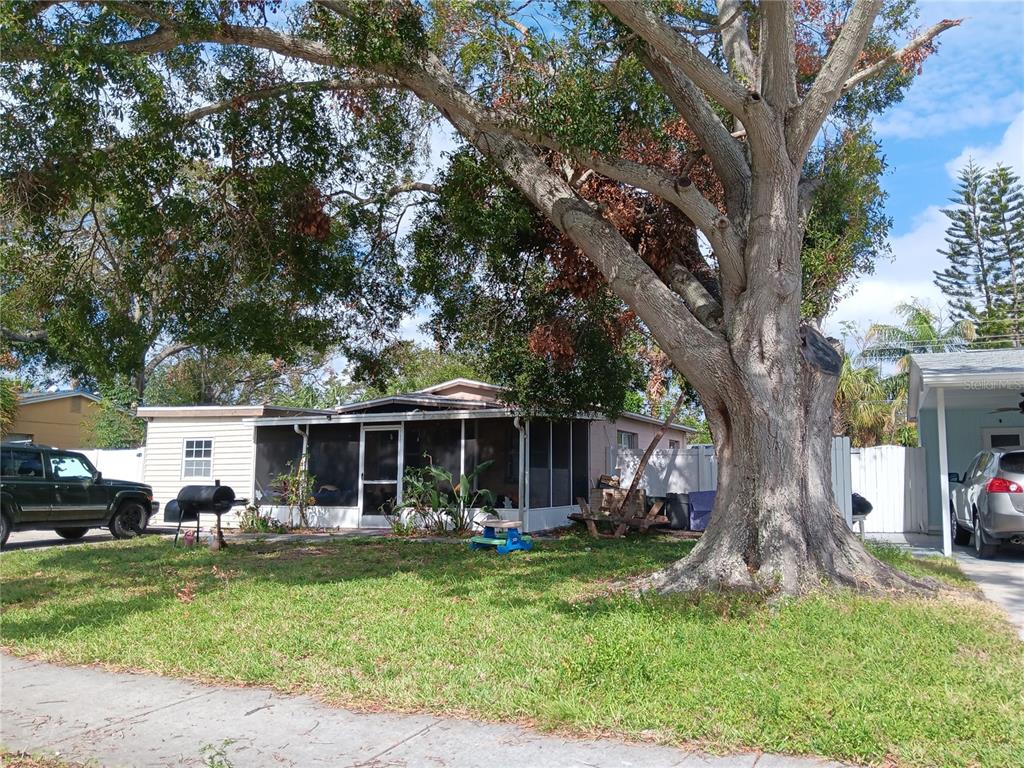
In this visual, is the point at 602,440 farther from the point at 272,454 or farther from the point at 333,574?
the point at 333,574

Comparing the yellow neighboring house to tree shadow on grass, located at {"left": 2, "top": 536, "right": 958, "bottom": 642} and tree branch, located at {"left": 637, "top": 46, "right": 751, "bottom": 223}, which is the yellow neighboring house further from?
tree branch, located at {"left": 637, "top": 46, "right": 751, "bottom": 223}

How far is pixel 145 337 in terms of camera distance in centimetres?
1148

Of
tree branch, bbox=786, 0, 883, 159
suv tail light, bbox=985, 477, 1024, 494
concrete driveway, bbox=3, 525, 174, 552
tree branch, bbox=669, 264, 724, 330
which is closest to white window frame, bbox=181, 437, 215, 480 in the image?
concrete driveway, bbox=3, 525, 174, 552

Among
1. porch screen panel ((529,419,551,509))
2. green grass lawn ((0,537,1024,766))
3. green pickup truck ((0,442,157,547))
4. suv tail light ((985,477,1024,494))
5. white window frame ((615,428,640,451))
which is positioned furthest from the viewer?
white window frame ((615,428,640,451))

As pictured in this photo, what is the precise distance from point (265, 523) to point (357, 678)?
42.6ft

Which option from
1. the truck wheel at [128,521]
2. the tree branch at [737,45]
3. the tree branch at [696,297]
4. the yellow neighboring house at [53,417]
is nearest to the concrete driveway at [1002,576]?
the tree branch at [696,297]

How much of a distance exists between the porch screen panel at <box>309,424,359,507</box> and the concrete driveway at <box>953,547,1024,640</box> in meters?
12.0

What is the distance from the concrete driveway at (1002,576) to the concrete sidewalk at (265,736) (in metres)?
4.54

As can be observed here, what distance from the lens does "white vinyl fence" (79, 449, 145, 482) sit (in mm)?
22828

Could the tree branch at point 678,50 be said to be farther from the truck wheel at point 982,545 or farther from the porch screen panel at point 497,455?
the porch screen panel at point 497,455

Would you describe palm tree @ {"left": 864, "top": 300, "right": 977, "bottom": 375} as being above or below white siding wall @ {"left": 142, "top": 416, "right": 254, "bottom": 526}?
above

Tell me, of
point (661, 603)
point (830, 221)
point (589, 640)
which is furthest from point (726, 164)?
point (589, 640)

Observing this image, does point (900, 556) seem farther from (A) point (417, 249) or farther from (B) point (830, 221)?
(A) point (417, 249)

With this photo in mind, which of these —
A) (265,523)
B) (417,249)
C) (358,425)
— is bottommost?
(265,523)
